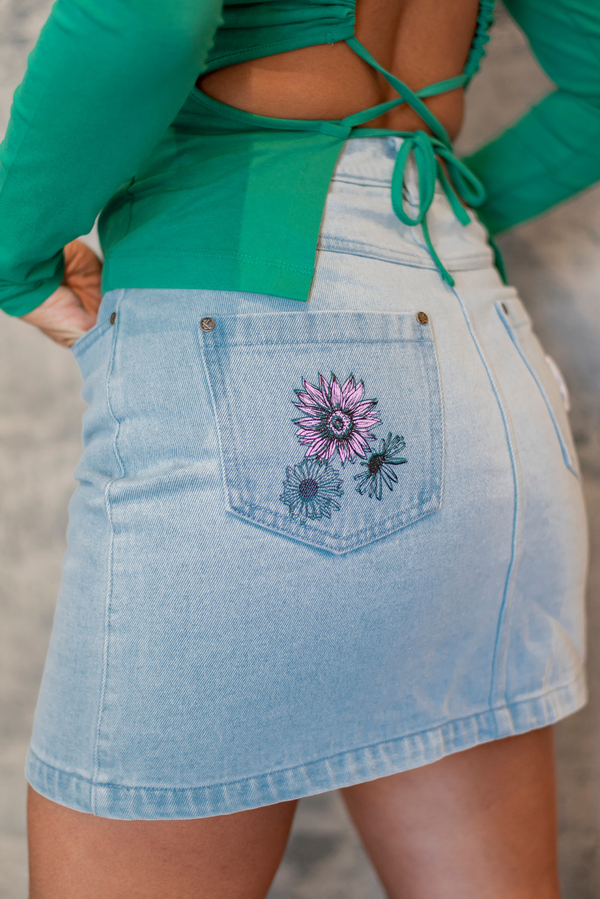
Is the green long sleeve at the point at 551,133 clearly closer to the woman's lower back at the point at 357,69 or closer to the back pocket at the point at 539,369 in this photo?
the woman's lower back at the point at 357,69

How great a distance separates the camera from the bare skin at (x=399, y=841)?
25.5 inches

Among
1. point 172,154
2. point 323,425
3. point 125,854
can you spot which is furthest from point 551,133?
point 125,854

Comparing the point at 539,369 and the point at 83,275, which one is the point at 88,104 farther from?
the point at 539,369

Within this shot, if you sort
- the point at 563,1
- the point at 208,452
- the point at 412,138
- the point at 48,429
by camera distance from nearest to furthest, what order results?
the point at 208,452 < the point at 412,138 < the point at 563,1 < the point at 48,429

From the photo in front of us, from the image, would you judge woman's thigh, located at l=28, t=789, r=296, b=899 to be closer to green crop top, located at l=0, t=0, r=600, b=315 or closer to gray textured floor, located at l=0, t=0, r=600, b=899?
green crop top, located at l=0, t=0, r=600, b=315

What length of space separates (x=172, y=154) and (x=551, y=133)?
634 mm

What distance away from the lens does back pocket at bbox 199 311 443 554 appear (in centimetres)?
57

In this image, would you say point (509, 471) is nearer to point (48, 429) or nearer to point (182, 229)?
point (182, 229)

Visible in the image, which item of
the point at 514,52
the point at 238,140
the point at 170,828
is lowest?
the point at 170,828

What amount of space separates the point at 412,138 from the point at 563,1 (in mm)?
352

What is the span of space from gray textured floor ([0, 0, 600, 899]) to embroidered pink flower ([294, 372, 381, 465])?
842mm

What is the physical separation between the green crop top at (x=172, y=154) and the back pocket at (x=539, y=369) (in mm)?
114

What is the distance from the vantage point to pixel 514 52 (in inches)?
49.1

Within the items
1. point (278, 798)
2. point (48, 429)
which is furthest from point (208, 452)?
point (48, 429)
